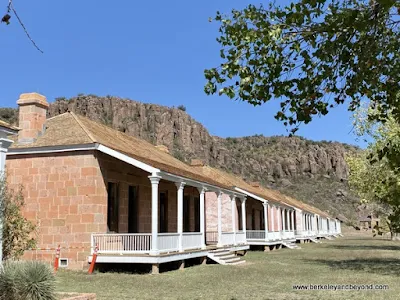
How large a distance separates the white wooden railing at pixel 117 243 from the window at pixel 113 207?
0.82 meters

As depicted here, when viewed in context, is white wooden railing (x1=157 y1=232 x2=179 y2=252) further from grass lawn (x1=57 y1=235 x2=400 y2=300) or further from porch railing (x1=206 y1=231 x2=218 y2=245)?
porch railing (x1=206 y1=231 x2=218 y2=245)

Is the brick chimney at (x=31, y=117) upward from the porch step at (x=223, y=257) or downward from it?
upward

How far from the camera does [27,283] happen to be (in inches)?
320

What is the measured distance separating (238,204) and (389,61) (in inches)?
1120

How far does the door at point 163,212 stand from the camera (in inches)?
853

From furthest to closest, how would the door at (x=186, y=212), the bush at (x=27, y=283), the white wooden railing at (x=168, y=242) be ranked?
the door at (x=186, y=212) → the white wooden railing at (x=168, y=242) → the bush at (x=27, y=283)

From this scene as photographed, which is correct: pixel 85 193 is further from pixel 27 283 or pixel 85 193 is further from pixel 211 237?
pixel 211 237

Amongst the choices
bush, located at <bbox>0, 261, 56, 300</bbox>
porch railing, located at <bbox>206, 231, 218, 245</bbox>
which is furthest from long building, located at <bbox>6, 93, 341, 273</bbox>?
bush, located at <bbox>0, 261, 56, 300</bbox>

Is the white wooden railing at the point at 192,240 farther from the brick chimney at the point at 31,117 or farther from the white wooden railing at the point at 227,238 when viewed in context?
the brick chimney at the point at 31,117

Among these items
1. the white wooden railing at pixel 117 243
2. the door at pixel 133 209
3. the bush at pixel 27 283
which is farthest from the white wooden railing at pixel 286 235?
the bush at pixel 27 283

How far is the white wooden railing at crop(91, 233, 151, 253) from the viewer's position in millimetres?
16172

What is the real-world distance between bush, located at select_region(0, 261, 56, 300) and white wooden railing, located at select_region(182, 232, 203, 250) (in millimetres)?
9994

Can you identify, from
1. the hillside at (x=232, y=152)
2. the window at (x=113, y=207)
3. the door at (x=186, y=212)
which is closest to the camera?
the window at (x=113, y=207)

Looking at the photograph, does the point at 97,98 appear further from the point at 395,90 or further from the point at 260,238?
the point at 395,90
